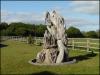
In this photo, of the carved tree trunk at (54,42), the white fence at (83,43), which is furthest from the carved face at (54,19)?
the white fence at (83,43)

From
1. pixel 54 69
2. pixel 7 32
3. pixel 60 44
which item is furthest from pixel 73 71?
pixel 7 32

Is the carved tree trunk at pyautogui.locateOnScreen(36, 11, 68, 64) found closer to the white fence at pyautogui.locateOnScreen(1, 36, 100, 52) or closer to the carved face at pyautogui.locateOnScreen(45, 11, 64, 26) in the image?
the carved face at pyautogui.locateOnScreen(45, 11, 64, 26)

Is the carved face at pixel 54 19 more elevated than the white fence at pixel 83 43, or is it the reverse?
the carved face at pixel 54 19

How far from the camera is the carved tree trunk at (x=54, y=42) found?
1595 centimetres

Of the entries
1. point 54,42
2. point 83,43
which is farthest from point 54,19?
point 83,43

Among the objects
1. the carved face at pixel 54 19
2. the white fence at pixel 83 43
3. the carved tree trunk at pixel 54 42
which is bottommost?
the white fence at pixel 83 43

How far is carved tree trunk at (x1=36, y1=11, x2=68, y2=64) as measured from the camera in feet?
52.3

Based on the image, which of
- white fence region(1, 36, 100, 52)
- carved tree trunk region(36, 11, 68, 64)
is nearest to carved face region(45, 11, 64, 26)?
carved tree trunk region(36, 11, 68, 64)

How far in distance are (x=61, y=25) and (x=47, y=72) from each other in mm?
4125

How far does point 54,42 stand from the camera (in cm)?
1631

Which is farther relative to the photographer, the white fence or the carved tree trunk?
the white fence

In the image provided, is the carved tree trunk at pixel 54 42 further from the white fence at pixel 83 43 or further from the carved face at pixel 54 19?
the white fence at pixel 83 43

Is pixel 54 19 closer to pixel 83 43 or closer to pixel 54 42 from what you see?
pixel 54 42

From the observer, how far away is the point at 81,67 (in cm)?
1436
